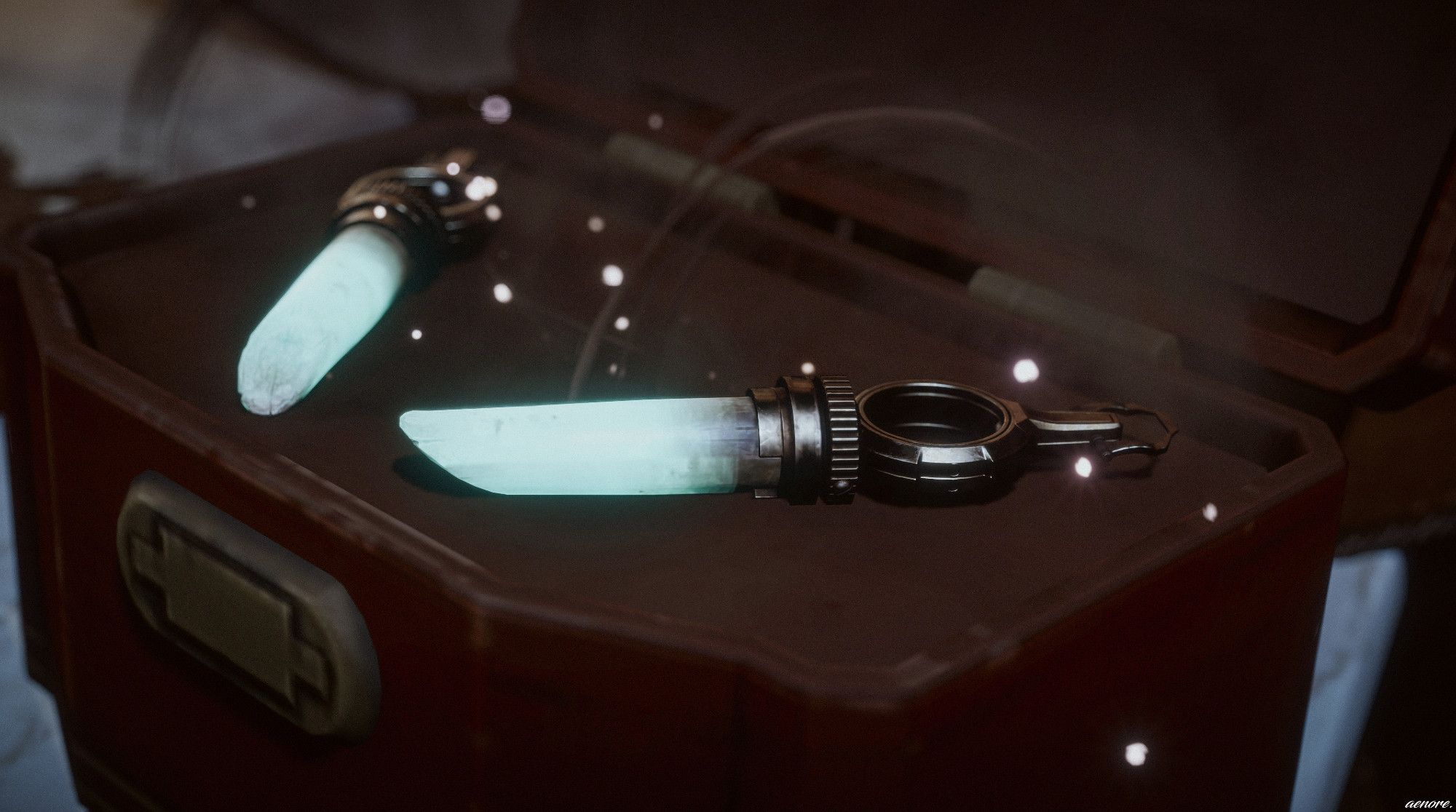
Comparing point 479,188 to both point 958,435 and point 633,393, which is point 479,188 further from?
point 958,435

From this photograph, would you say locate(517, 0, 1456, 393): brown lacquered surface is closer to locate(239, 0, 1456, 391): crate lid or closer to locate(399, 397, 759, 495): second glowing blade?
locate(239, 0, 1456, 391): crate lid

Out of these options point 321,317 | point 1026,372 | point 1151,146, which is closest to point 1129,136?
point 1151,146

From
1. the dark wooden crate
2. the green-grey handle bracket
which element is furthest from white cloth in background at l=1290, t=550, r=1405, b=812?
the green-grey handle bracket

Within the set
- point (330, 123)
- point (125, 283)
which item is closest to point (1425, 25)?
point (125, 283)

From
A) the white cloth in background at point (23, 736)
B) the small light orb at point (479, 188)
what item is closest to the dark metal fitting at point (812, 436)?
the small light orb at point (479, 188)

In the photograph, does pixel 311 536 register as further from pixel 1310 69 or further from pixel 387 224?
pixel 1310 69

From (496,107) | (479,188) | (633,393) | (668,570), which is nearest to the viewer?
(668,570)

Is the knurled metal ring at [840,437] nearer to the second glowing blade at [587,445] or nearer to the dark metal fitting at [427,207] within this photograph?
the second glowing blade at [587,445]
